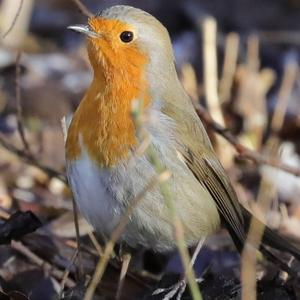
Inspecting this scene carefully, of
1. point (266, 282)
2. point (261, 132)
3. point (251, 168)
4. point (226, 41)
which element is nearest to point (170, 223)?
point (266, 282)

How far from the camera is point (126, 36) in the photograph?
4.44 metres

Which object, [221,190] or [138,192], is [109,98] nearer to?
[138,192]

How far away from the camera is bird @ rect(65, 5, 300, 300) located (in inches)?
166

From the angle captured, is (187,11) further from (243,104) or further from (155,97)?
(155,97)

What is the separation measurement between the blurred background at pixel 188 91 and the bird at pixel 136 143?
0.32 metres

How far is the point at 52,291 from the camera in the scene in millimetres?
4660

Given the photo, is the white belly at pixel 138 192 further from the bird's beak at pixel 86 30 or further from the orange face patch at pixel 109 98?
the bird's beak at pixel 86 30

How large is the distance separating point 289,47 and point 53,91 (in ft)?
7.19

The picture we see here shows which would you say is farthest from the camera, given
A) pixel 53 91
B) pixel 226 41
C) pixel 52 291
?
pixel 226 41

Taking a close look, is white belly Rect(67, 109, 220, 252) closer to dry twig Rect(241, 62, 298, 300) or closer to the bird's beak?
dry twig Rect(241, 62, 298, 300)

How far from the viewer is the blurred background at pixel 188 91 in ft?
15.9

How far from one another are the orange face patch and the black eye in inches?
0.6

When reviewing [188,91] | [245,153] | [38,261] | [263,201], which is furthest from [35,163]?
[188,91]

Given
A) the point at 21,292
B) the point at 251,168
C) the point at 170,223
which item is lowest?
the point at 251,168
